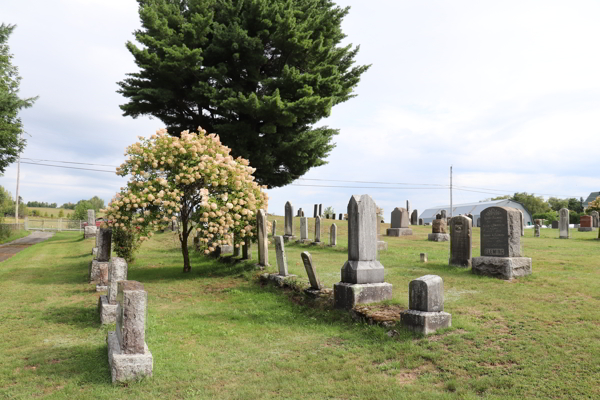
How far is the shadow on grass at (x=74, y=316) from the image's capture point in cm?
831

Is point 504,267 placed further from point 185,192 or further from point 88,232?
point 88,232

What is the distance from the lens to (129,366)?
17.9 ft

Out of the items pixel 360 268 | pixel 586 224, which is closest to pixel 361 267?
pixel 360 268

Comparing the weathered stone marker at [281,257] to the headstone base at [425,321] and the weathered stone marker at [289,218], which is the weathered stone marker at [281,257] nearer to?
the headstone base at [425,321]

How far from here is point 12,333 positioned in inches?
303

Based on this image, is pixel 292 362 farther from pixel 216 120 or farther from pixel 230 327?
pixel 216 120

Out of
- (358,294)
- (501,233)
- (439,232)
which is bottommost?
(358,294)

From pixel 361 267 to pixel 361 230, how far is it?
31.2 inches

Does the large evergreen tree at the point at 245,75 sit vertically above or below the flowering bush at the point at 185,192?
above

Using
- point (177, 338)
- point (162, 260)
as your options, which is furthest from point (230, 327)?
point (162, 260)

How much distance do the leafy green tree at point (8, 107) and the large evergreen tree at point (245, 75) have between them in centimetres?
718

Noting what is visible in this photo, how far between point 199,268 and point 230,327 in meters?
7.52

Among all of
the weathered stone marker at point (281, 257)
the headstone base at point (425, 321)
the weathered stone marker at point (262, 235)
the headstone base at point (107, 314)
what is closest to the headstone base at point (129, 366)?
the headstone base at point (107, 314)

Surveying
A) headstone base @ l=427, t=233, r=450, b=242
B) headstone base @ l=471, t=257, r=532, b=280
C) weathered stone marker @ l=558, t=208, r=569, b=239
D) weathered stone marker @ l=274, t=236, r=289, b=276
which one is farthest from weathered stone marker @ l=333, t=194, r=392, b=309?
weathered stone marker @ l=558, t=208, r=569, b=239
